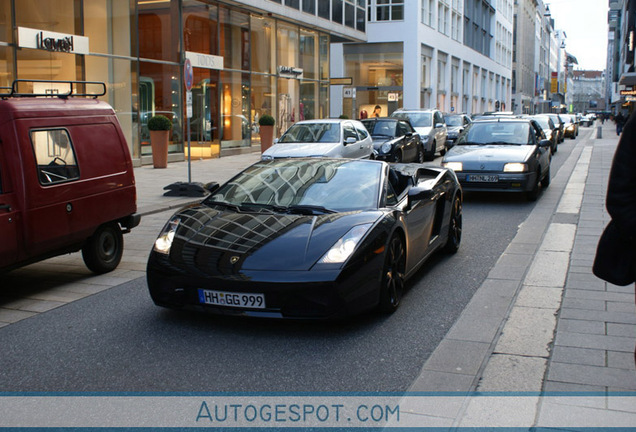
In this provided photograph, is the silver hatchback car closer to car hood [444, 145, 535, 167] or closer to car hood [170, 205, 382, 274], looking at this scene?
car hood [444, 145, 535, 167]

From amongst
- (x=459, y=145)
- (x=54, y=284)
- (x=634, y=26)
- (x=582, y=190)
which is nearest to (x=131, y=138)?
(x=459, y=145)

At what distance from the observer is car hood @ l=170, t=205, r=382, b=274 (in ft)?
16.9

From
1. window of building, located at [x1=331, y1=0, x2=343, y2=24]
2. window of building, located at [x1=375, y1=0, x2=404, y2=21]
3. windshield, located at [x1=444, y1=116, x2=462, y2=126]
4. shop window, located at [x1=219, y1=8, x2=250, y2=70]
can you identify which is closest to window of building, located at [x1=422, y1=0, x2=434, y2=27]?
window of building, located at [x1=375, y1=0, x2=404, y2=21]

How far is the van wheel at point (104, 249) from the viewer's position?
7.36 metres

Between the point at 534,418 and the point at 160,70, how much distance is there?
2153 centimetres

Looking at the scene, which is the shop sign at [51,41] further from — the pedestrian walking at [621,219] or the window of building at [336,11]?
the window of building at [336,11]

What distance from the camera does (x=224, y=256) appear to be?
5238mm

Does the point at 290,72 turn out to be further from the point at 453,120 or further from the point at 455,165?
the point at 455,165

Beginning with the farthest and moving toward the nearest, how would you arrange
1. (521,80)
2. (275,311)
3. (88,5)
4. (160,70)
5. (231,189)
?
(521,80), (160,70), (88,5), (231,189), (275,311)

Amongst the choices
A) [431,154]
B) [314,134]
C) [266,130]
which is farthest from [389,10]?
[314,134]

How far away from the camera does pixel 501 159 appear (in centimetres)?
1319

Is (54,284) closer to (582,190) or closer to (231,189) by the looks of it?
(231,189)

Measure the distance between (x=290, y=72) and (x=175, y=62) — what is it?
9.65m

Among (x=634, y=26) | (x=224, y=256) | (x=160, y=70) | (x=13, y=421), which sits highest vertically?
(x=634, y=26)
